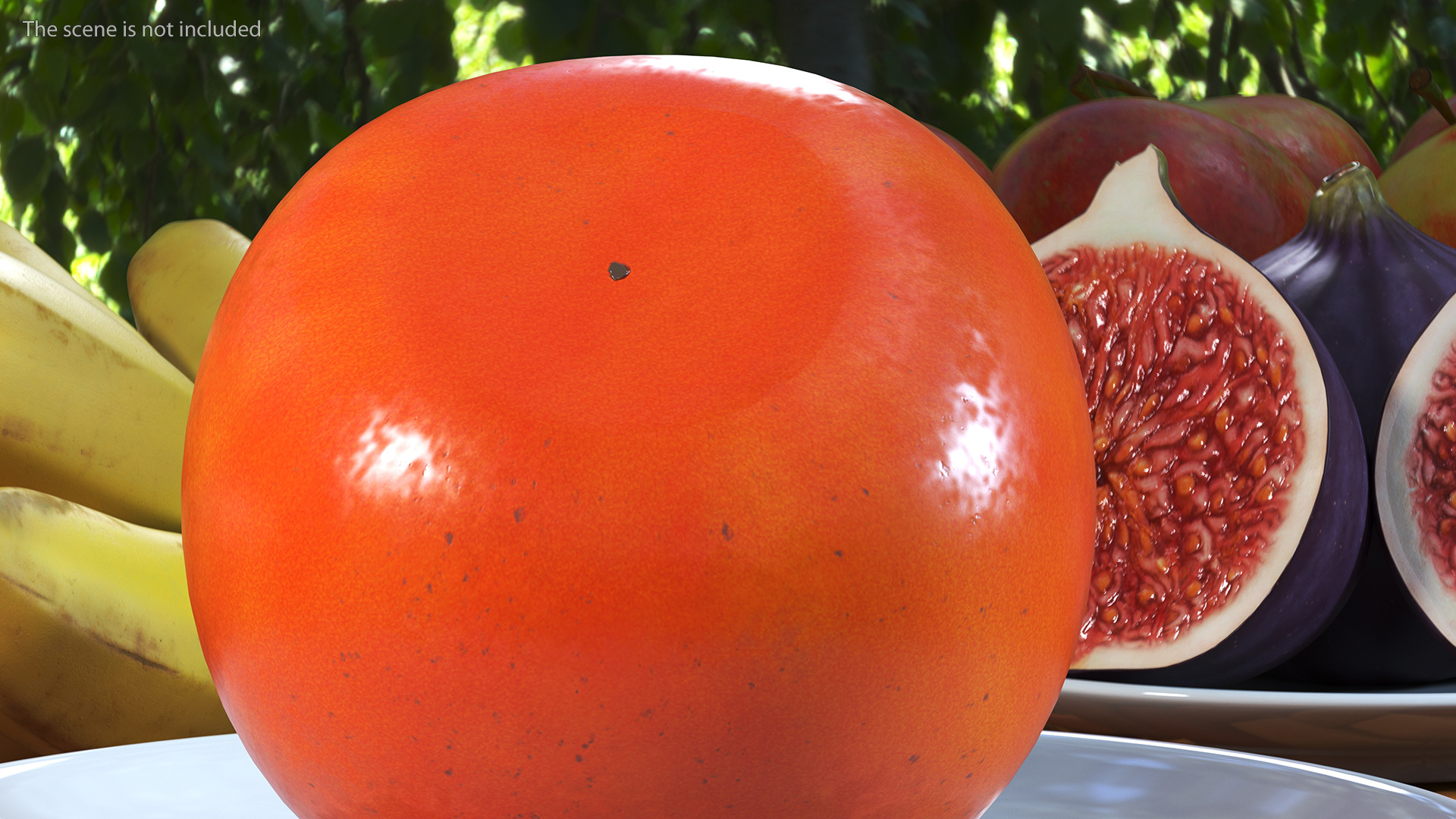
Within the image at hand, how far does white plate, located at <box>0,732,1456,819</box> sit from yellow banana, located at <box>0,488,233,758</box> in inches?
5.9

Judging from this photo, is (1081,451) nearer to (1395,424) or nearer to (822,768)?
(822,768)

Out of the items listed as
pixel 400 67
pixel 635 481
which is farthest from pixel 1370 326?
pixel 400 67

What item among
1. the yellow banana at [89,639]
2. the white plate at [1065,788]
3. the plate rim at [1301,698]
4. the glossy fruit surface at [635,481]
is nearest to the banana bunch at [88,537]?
the yellow banana at [89,639]

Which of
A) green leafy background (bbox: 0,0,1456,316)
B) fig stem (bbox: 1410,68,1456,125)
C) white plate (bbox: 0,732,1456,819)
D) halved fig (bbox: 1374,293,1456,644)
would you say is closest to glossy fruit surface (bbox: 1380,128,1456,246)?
fig stem (bbox: 1410,68,1456,125)

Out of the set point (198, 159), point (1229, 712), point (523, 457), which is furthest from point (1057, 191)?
point (198, 159)

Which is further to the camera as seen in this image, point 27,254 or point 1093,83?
point 1093,83

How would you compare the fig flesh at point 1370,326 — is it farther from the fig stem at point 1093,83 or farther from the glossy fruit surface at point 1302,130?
the fig stem at point 1093,83

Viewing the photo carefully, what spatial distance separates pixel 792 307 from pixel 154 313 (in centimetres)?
97

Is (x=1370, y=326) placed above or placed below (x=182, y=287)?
above

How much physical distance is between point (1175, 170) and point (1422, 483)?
1.21 ft

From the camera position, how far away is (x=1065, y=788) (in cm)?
37

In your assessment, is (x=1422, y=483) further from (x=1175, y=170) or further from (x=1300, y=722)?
(x=1175, y=170)

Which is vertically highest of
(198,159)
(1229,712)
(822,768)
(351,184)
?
(351,184)

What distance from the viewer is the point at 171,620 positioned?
56 centimetres
